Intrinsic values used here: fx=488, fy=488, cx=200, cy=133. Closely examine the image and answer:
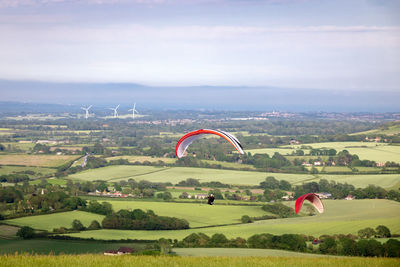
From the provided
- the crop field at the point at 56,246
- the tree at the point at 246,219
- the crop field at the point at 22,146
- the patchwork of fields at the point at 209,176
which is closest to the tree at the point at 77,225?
the crop field at the point at 56,246

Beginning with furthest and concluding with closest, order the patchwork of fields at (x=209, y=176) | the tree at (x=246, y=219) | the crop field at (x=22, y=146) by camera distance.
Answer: the crop field at (x=22, y=146)
the patchwork of fields at (x=209, y=176)
the tree at (x=246, y=219)

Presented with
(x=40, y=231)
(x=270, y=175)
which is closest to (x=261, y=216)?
(x=40, y=231)

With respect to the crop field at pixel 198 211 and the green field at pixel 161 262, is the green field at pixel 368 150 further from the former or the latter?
the green field at pixel 161 262

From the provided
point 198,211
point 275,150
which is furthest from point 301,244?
point 275,150

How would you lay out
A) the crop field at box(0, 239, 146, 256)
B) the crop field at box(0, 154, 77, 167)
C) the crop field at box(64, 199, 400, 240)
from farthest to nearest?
1. the crop field at box(0, 154, 77, 167)
2. the crop field at box(64, 199, 400, 240)
3. the crop field at box(0, 239, 146, 256)

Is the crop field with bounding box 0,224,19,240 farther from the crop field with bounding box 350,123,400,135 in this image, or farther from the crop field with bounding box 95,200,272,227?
the crop field with bounding box 350,123,400,135

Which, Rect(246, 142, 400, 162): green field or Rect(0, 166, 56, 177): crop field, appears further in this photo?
Rect(246, 142, 400, 162): green field

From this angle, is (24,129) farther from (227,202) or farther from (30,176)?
(227,202)

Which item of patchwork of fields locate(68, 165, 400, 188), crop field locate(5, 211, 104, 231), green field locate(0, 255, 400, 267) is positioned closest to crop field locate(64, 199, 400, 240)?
A: crop field locate(5, 211, 104, 231)
